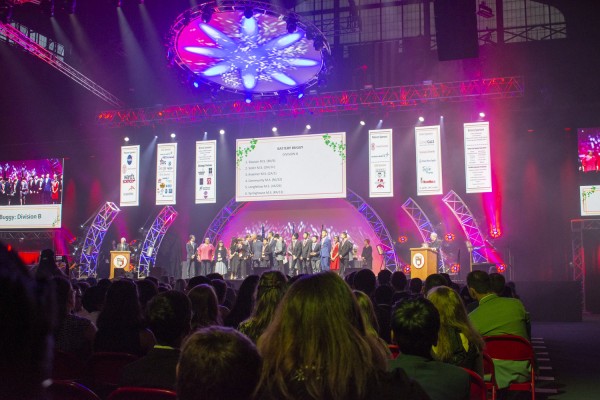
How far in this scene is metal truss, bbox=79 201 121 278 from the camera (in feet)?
59.3

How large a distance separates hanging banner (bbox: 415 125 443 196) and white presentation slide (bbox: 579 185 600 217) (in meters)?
3.59

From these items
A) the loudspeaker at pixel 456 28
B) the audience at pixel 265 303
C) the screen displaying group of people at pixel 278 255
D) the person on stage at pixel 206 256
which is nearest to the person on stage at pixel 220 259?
the screen displaying group of people at pixel 278 255

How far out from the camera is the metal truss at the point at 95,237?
59.3 ft

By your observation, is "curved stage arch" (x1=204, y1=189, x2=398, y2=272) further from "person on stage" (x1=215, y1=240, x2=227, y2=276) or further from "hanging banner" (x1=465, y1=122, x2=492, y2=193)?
"hanging banner" (x1=465, y1=122, x2=492, y2=193)

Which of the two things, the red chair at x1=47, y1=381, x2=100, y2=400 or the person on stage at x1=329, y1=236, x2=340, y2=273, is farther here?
the person on stage at x1=329, y1=236, x2=340, y2=273

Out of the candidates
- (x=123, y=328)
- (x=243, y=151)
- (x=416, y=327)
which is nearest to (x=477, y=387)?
(x=416, y=327)

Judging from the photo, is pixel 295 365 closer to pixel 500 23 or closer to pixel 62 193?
pixel 500 23

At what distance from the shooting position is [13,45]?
17469 millimetres

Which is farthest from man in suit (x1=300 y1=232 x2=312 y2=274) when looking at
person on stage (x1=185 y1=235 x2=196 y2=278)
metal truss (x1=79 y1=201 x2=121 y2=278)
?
metal truss (x1=79 y1=201 x2=121 y2=278)

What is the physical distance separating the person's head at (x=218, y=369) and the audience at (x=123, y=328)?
2660 mm

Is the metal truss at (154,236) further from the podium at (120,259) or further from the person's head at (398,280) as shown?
the person's head at (398,280)

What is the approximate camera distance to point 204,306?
152 inches

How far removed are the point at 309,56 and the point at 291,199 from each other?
457cm

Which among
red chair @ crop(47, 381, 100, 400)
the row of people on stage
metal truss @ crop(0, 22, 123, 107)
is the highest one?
metal truss @ crop(0, 22, 123, 107)
